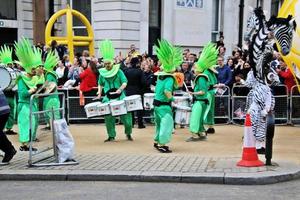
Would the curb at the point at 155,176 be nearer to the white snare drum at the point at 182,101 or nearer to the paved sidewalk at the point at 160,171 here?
the paved sidewalk at the point at 160,171

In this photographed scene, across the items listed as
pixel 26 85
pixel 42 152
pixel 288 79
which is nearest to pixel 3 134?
pixel 42 152

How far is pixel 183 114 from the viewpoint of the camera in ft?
39.3

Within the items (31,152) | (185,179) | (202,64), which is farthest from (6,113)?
(202,64)

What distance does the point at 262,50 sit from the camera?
11.5 m

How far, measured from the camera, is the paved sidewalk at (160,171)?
344 inches

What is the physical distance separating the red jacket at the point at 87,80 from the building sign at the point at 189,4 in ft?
30.2

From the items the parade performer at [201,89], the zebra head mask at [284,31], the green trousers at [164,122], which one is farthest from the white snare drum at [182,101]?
the zebra head mask at [284,31]

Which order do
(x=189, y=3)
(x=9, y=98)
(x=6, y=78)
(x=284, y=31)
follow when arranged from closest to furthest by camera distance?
(x=284, y=31)
(x=6, y=78)
(x=9, y=98)
(x=189, y=3)

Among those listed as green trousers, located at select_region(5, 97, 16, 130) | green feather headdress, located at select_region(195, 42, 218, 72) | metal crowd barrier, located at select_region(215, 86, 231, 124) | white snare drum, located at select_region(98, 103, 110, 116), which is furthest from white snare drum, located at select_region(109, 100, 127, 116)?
metal crowd barrier, located at select_region(215, 86, 231, 124)

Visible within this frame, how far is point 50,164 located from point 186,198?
9.54 ft

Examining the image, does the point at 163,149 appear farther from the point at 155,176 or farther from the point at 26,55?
the point at 26,55

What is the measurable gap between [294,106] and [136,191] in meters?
8.54

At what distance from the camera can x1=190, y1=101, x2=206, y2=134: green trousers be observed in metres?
12.4

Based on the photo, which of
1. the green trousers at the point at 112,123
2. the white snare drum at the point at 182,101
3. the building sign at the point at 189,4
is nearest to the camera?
the green trousers at the point at 112,123
